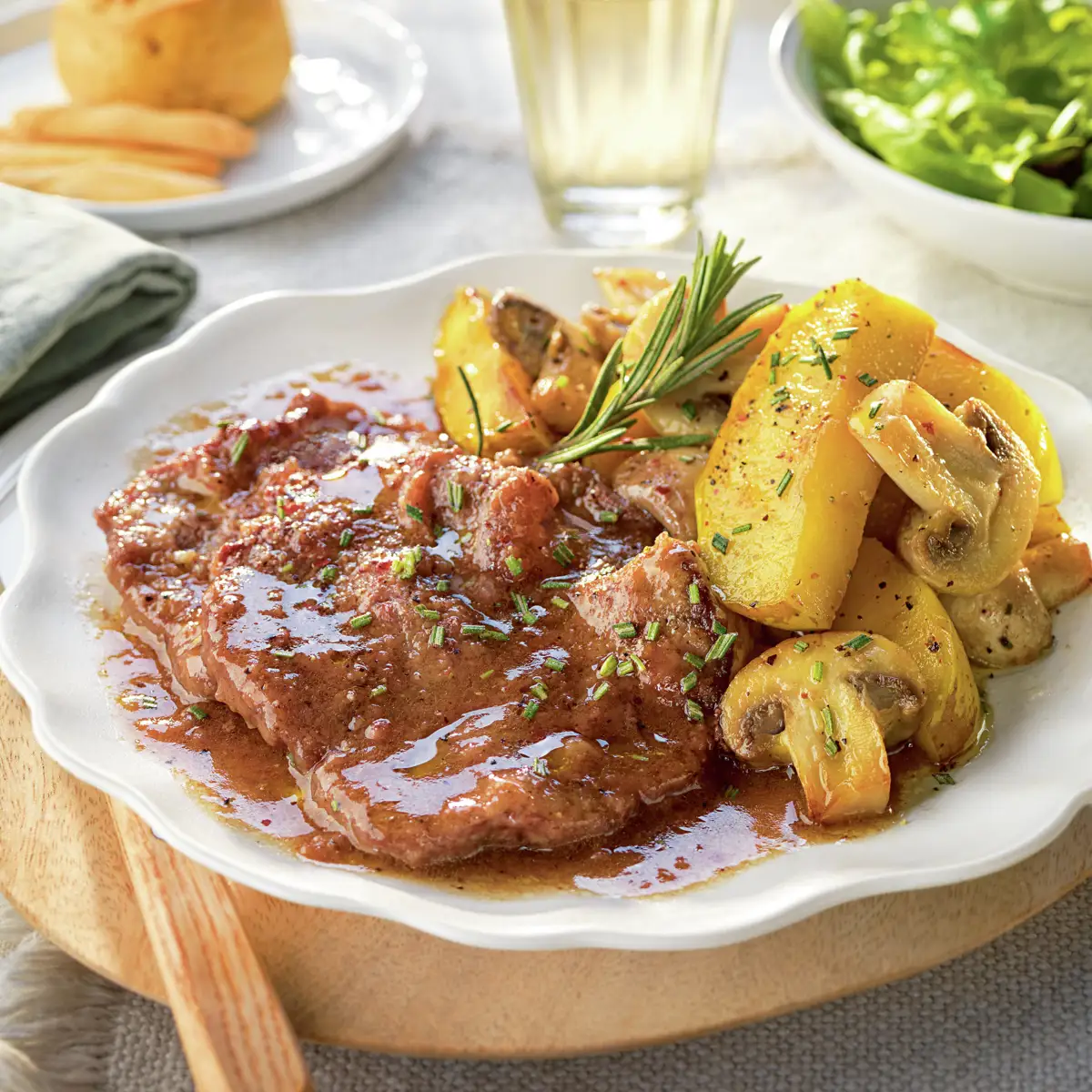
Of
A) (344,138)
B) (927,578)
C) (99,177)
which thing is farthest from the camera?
(344,138)

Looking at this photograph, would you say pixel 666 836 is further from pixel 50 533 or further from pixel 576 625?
pixel 50 533

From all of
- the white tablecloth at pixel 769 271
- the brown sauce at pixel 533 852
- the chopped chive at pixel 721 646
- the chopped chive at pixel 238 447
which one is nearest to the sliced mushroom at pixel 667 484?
the chopped chive at pixel 721 646

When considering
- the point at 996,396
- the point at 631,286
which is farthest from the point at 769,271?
the point at 996,396

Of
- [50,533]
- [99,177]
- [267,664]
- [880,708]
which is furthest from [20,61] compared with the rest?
[880,708]

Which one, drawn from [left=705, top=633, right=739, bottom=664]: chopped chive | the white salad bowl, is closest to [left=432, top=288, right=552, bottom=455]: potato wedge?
[left=705, top=633, right=739, bottom=664]: chopped chive

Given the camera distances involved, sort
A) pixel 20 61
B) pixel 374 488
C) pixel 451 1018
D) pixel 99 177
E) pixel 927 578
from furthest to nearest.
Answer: pixel 20 61 < pixel 99 177 < pixel 374 488 < pixel 927 578 < pixel 451 1018

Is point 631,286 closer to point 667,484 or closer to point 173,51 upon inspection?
point 667,484
